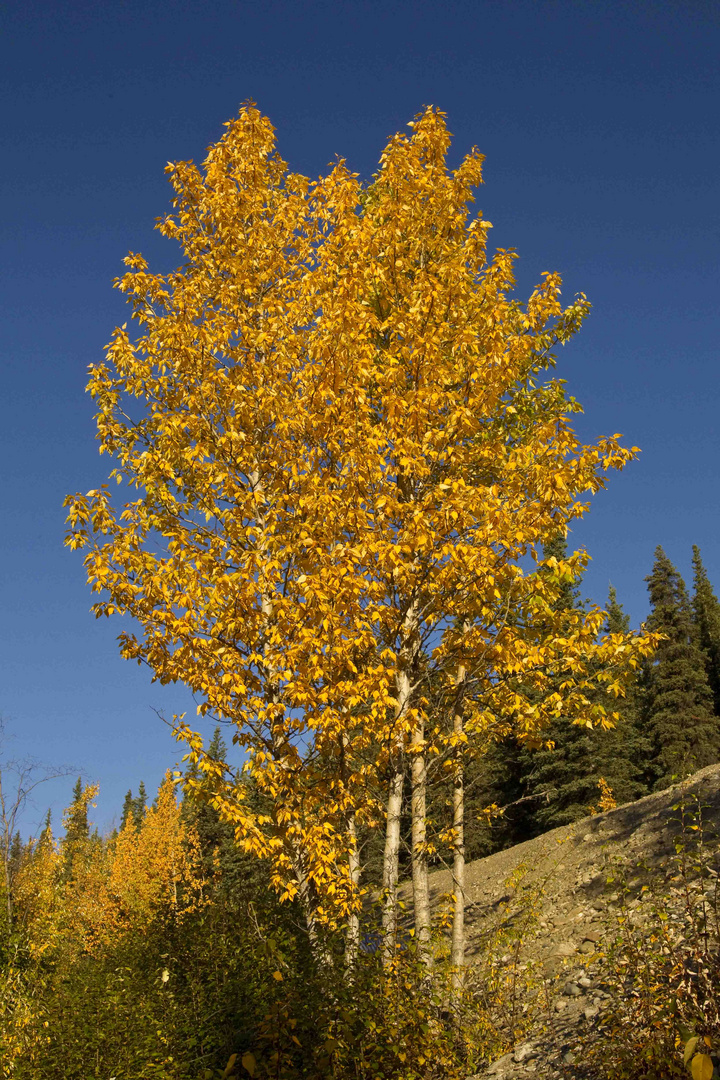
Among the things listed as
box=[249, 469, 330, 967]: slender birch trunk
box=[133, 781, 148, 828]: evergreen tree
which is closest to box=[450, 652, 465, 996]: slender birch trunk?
box=[249, 469, 330, 967]: slender birch trunk

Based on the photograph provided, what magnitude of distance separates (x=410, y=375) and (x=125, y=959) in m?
6.31

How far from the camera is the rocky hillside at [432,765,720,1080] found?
5.16 meters

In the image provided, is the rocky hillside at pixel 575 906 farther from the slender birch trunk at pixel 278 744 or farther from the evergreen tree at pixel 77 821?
the evergreen tree at pixel 77 821

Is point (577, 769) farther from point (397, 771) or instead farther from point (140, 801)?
point (140, 801)

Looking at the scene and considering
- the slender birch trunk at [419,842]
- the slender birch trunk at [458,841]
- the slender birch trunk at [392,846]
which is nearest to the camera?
the slender birch trunk at [392,846]

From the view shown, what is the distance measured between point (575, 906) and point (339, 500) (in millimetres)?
8627

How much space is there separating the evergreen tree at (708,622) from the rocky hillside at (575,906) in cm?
2161

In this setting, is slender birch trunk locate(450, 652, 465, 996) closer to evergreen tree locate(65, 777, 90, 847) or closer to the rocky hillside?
the rocky hillside

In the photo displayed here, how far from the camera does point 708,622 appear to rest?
3953cm

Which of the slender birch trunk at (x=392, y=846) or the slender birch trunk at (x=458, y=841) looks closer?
Result: the slender birch trunk at (x=392, y=846)

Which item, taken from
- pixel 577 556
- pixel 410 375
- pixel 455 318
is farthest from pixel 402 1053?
pixel 455 318

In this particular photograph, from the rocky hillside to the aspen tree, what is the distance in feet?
3.81

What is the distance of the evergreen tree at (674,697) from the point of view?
94.0 ft

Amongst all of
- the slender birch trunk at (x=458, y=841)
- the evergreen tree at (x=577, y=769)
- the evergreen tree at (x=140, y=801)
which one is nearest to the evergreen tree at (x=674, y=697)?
the evergreen tree at (x=577, y=769)
